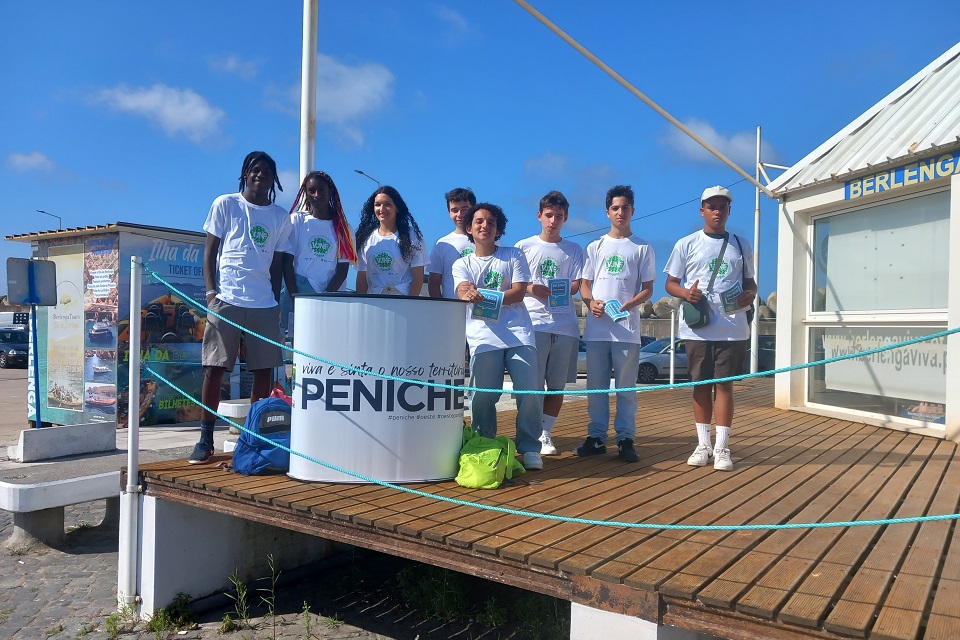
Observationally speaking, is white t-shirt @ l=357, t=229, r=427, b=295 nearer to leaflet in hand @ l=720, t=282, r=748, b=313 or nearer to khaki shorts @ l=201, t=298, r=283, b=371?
khaki shorts @ l=201, t=298, r=283, b=371

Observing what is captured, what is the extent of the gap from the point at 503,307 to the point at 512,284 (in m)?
0.15

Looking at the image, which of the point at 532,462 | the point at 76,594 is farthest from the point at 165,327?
the point at 532,462

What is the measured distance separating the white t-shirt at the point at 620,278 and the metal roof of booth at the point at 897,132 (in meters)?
2.97

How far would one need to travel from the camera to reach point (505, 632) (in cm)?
437

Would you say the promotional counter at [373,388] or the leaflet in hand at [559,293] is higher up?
the leaflet in hand at [559,293]

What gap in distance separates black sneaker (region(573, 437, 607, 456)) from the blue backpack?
2.02 meters

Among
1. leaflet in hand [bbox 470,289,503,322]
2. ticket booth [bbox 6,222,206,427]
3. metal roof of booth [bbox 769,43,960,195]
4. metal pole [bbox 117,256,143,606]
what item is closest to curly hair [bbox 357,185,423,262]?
leaflet in hand [bbox 470,289,503,322]

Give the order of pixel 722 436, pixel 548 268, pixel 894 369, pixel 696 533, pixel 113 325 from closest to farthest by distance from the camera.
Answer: pixel 696 533, pixel 722 436, pixel 548 268, pixel 894 369, pixel 113 325

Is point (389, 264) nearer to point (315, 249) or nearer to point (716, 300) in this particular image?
point (315, 249)

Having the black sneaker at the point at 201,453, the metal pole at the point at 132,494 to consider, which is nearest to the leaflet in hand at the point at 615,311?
the black sneaker at the point at 201,453

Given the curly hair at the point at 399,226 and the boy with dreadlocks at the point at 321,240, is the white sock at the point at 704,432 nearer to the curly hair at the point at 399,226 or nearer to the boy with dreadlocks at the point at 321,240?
the curly hair at the point at 399,226

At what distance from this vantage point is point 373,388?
4051mm

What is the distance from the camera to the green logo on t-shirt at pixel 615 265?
16.7 feet

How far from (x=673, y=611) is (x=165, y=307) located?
31.7 feet
